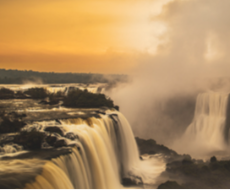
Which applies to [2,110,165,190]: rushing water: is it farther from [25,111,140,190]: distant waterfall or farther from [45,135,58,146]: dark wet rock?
[45,135,58,146]: dark wet rock

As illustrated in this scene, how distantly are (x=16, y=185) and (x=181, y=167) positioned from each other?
48.7 feet

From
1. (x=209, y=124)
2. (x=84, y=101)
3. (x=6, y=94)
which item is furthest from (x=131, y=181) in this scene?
(x=209, y=124)

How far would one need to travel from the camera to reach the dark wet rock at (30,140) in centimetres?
1359

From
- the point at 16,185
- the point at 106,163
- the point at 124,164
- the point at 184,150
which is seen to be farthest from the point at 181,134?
the point at 16,185

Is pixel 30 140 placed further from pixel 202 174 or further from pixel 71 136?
pixel 202 174

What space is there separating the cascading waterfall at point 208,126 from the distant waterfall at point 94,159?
12.7 metres

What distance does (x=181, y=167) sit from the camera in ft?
69.8

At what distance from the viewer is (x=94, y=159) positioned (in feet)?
47.9

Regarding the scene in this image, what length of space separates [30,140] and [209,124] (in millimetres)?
26409

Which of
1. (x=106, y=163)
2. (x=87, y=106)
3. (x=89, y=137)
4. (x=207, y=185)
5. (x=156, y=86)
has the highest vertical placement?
(x=156, y=86)

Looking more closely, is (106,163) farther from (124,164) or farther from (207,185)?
(207,185)

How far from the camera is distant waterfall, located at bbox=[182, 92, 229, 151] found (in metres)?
32.8

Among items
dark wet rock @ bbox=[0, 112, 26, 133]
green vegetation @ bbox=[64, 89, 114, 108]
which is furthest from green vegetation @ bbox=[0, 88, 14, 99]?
dark wet rock @ bbox=[0, 112, 26, 133]

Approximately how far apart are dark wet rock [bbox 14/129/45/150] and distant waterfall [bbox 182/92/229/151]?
22.5m
